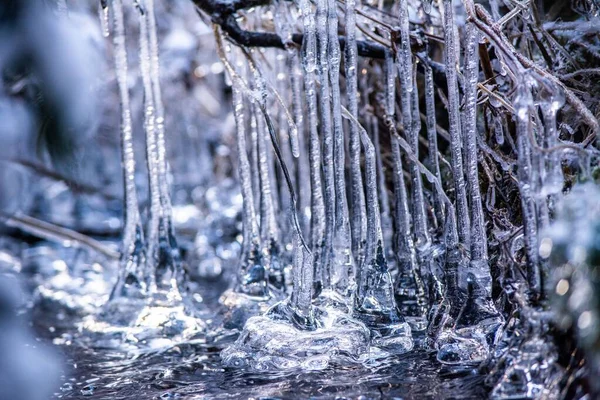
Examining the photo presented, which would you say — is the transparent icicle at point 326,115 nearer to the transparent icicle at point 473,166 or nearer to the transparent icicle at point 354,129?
the transparent icicle at point 354,129

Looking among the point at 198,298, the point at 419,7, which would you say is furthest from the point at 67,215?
the point at 419,7

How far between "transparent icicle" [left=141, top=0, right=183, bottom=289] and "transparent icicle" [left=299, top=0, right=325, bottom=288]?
2.20ft

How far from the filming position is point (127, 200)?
2.60m

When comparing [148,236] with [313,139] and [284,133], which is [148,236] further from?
[313,139]

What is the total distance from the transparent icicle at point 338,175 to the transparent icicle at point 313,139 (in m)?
0.05

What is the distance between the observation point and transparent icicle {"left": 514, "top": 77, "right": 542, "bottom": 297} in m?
1.61

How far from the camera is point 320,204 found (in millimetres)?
2123

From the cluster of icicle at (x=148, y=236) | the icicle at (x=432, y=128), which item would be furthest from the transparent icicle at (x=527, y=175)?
the cluster of icicle at (x=148, y=236)

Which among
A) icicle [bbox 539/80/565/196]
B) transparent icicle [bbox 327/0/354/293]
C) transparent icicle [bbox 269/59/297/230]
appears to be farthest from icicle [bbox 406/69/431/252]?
transparent icicle [bbox 269/59/297/230]

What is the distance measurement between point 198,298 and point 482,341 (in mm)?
1550

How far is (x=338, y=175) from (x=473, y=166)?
0.38m

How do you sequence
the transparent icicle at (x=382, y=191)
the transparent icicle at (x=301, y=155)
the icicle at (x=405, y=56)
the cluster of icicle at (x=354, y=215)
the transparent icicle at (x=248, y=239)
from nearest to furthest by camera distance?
the cluster of icicle at (x=354, y=215)
the icicle at (x=405, y=56)
the transparent icicle at (x=301, y=155)
the transparent icicle at (x=248, y=239)
the transparent icicle at (x=382, y=191)

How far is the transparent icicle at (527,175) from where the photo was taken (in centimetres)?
161

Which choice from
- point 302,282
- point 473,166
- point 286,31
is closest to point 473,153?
point 473,166
